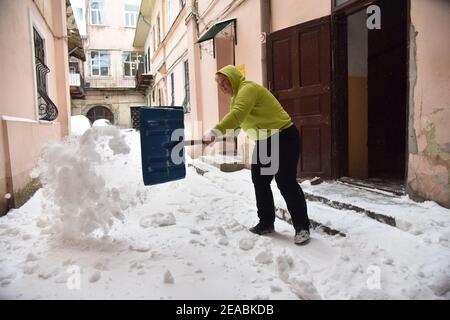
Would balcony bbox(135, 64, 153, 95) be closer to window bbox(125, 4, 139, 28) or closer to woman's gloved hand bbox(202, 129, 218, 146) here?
window bbox(125, 4, 139, 28)

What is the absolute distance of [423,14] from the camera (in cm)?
320

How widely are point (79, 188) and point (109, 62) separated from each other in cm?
2448

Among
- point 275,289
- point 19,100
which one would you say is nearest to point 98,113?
point 19,100

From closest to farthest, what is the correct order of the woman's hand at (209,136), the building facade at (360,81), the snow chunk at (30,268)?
1. the snow chunk at (30,268)
2. the woman's hand at (209,136)
3. the building facade at (360,81)

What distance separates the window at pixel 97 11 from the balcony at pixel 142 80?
4.54 m

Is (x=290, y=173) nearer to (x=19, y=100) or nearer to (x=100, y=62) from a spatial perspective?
(x=19, y=100)

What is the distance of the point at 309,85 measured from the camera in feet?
15.6

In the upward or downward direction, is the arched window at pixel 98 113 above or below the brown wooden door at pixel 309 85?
above

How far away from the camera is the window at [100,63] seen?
25.0 meters

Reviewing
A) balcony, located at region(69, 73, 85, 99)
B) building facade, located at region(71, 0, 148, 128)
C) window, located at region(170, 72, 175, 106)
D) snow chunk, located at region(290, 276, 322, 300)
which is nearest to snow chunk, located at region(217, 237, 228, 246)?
snow chunk, located at region(290, 276, 322, 300)

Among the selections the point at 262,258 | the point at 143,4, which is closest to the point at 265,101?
the point at 262,258

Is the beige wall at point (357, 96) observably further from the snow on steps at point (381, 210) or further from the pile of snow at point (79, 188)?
the pile of snow at point (79, 188)

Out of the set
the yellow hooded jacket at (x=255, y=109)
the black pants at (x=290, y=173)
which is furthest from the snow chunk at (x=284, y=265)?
the yellow hooded jacket at (x=255, y=109)

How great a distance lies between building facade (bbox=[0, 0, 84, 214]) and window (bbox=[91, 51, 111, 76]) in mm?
17938
